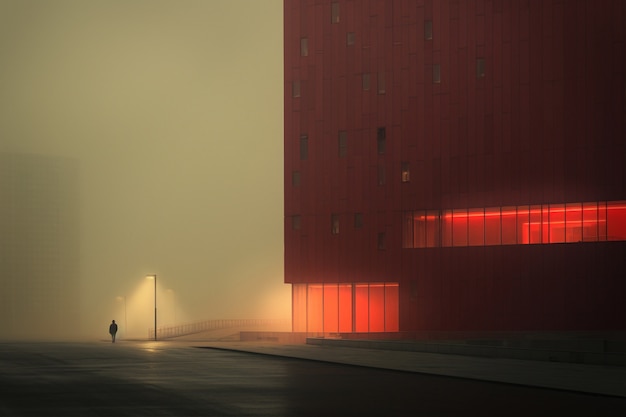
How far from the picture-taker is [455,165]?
65.1 meters

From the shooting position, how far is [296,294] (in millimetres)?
72438

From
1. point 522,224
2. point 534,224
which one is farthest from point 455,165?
point 534,224

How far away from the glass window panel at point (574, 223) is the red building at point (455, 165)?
12 centimetres

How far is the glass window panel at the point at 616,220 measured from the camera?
60.4m

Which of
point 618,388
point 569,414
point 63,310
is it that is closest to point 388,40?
point 618,388

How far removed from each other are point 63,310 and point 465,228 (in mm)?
90667

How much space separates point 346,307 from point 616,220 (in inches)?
754

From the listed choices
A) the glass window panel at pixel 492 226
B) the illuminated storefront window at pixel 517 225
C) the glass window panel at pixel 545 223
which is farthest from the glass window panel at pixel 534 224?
the glass window panel at pixel 492 226

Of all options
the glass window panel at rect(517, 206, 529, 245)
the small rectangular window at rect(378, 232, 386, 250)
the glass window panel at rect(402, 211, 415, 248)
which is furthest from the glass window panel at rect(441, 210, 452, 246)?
the glass window panel at rect(517, 206, 529, 245)

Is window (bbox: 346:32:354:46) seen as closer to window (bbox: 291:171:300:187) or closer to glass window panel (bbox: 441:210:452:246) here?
window (bbox: 291:171:300:187)

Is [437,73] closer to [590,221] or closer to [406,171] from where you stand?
[406,171]

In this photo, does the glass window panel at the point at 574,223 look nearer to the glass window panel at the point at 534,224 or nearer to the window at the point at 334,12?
the glass window panel at the point at 534,224

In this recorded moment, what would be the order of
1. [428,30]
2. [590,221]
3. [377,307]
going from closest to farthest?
1. [590,221]
2. [428,30]
3. [377,307]

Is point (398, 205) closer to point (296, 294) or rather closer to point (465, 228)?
point (465, 228)
